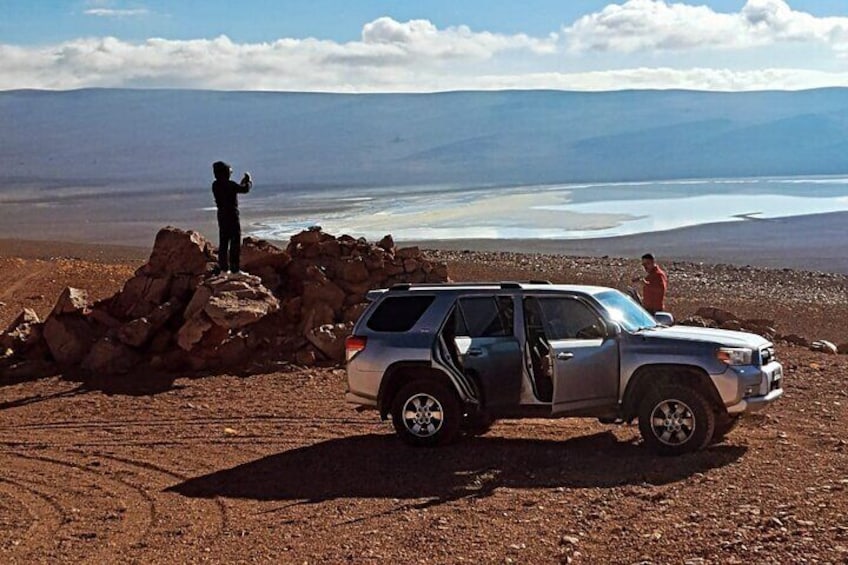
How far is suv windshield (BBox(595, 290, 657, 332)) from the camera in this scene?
11727 millimetres

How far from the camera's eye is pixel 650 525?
9.02 metres

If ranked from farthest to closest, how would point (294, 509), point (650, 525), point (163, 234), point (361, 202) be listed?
point (361, 202) → point (163, 234) → point (294, 509) → point (650, 525)

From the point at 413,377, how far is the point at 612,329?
198 centimetres

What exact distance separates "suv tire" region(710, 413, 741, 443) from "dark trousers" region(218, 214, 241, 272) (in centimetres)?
855

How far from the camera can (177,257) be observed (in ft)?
61.8

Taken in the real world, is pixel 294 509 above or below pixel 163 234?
below

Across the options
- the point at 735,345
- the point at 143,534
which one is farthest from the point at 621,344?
the point at 143,534

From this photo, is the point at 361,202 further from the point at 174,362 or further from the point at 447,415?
the point at 447,415

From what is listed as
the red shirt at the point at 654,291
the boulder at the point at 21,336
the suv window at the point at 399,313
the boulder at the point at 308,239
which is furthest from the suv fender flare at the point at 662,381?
the boulder at the point at 21,336

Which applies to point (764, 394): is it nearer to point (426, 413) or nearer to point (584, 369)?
point (584, 369)

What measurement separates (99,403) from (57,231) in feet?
166

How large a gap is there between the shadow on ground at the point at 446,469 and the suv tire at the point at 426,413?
0.14 meters

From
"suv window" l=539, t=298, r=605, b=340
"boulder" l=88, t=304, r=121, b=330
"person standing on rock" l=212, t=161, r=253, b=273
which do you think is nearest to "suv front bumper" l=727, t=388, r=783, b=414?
"suv window" l=539, t=298, r=605, b=340

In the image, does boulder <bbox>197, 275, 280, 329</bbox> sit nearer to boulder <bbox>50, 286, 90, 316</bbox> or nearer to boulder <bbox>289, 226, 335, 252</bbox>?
boulder <bbox>289, 226, 335, 252</bbox>
